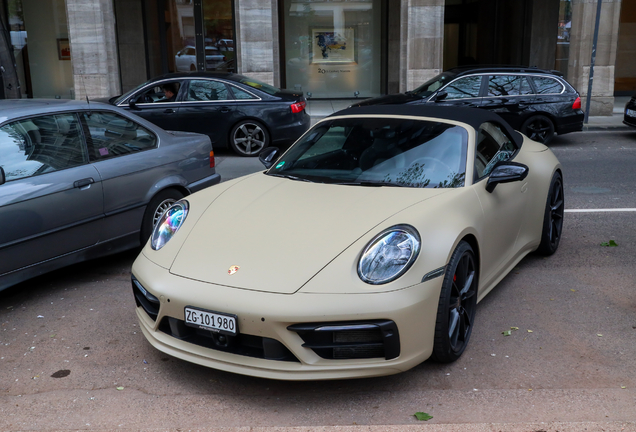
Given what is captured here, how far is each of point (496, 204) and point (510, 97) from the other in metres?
8.75

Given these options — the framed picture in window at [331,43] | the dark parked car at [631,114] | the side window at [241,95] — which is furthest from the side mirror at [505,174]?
the framed picture in window at [331,43]

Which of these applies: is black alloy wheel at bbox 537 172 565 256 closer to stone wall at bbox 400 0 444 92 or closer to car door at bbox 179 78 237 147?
car door at bbox 179 78 237 147

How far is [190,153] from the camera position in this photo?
682 cm

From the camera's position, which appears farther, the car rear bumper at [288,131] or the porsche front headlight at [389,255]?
the car rear bumper at [288,131]

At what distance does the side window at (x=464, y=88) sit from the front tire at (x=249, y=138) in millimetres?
3615

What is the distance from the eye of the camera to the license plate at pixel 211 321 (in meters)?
3.63

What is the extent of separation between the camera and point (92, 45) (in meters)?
17.2

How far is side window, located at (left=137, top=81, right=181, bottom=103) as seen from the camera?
1262cm

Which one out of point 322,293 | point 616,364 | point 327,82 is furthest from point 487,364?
point 327,82

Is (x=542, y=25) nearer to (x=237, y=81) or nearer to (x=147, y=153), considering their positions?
(x=237, y=81)

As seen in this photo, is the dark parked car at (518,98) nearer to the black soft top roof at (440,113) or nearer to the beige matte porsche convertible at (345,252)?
the black soft top roof at (440,113)

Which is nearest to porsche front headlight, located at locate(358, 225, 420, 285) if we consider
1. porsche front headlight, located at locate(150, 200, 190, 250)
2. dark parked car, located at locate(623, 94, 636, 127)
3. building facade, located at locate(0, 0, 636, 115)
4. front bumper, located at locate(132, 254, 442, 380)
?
front bumper, located at locate(132, 254, 442, 380)

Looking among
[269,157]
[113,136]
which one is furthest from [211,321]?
[113,136]

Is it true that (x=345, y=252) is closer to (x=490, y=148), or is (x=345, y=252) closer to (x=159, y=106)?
(x=490, y=148)
